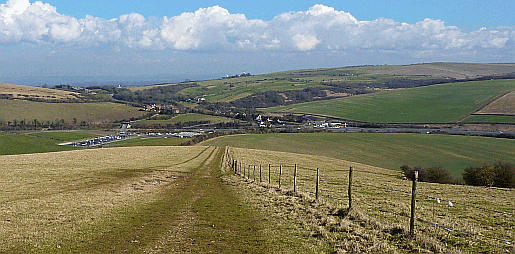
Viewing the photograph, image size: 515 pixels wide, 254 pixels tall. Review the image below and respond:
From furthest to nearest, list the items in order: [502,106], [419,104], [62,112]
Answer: [62,112] < [419,104] < [502,106]

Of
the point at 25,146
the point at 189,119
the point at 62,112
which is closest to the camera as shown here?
the point at 25,146

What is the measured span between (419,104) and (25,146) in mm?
135288

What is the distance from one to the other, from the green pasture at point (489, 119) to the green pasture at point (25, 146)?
111783mm

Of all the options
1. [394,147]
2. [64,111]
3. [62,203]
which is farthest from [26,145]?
[394,147]

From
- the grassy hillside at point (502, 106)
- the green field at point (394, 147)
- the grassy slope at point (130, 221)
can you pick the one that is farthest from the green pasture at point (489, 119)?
the grassy slope at point (130, 221)

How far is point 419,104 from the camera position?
14688cm

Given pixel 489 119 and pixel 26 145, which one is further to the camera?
pixel 489 119

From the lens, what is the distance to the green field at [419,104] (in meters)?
128

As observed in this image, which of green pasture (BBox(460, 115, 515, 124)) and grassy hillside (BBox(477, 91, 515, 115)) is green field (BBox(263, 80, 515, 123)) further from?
green pasture (BBox(460, 115, 515, 124))

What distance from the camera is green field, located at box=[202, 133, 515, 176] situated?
67688 millimetres

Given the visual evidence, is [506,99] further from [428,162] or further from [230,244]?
[230,244]

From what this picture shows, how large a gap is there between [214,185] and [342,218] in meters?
12.9

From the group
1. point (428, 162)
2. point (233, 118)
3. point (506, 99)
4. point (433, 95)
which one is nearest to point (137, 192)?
point (428, 162)

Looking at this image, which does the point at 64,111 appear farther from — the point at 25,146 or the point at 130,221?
the point at 130,221
